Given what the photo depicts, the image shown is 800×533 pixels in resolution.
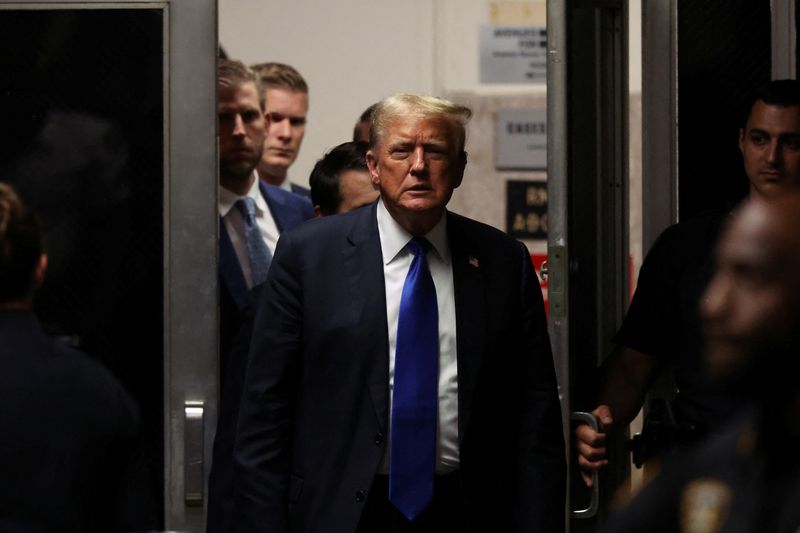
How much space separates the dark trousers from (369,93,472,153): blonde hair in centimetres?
75

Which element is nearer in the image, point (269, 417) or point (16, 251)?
point (16, 251)

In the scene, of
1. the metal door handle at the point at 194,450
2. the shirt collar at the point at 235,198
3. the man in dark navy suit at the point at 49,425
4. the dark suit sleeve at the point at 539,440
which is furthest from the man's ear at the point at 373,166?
Result: the shirt collar at the point at 235,198

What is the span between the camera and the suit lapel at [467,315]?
375 cm

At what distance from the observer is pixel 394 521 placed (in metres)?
3.73

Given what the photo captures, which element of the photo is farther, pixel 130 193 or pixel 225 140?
pixel 225 140

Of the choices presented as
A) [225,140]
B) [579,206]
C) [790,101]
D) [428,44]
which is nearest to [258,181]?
[225,140]

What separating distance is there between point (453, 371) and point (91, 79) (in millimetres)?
1215

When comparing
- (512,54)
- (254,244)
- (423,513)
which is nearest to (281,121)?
(254,244)

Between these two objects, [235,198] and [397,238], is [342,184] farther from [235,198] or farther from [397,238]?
[235,198]

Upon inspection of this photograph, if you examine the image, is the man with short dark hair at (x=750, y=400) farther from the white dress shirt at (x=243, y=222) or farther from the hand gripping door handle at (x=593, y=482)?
the white dress shirt at (x=243, y=222)

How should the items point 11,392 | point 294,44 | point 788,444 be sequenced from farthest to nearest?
point 294,44 < point 11,392 < point 788,444

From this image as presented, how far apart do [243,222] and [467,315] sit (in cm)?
186

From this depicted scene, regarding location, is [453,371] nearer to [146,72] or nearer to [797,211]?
[146,72]

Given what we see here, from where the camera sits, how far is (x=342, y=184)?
4691mm
